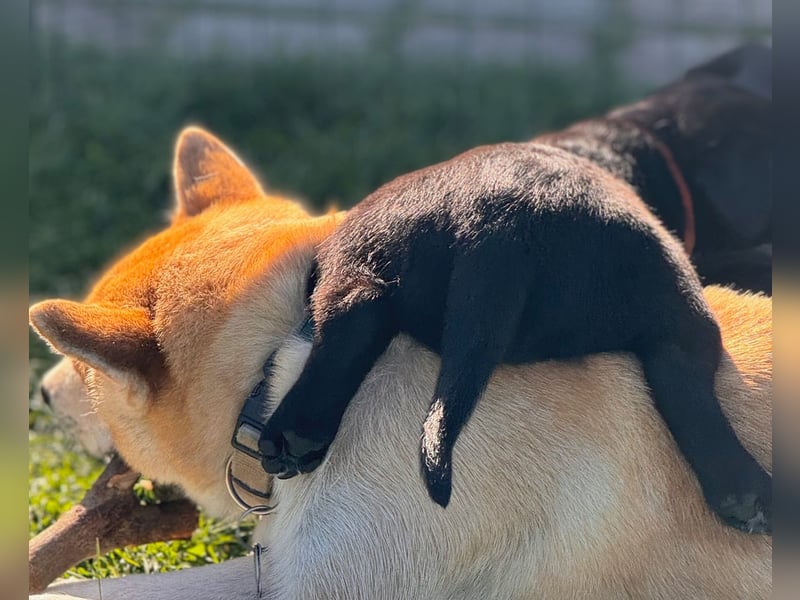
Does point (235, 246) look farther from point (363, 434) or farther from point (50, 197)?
point (50, 197)

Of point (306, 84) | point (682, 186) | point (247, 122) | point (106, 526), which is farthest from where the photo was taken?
point (306, 84)

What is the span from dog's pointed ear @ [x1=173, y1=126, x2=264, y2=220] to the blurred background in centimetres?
153

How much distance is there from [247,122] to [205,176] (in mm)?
4140

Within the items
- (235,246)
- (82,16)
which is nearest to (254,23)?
(82,16)

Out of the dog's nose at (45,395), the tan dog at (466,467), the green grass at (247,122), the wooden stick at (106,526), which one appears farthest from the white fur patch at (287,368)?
the green grass at (247,122)

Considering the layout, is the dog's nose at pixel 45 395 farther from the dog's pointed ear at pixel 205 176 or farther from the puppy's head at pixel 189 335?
the dog's pointed ear at pixel 205 176

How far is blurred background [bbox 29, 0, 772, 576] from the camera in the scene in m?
6.51

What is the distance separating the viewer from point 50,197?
20.8 ft

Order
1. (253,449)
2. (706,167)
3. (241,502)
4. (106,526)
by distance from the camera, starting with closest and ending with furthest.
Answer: (253,449)
(241,502)
(106,526)
(706,167)

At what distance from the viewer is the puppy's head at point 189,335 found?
2.77m

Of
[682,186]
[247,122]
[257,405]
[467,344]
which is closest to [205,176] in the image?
[257,405]

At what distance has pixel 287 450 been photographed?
2604 millimetres

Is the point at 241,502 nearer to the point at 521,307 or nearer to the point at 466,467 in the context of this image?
the point at 466,467

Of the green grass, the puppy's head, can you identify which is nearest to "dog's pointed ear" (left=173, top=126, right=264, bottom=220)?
the puppy's head
